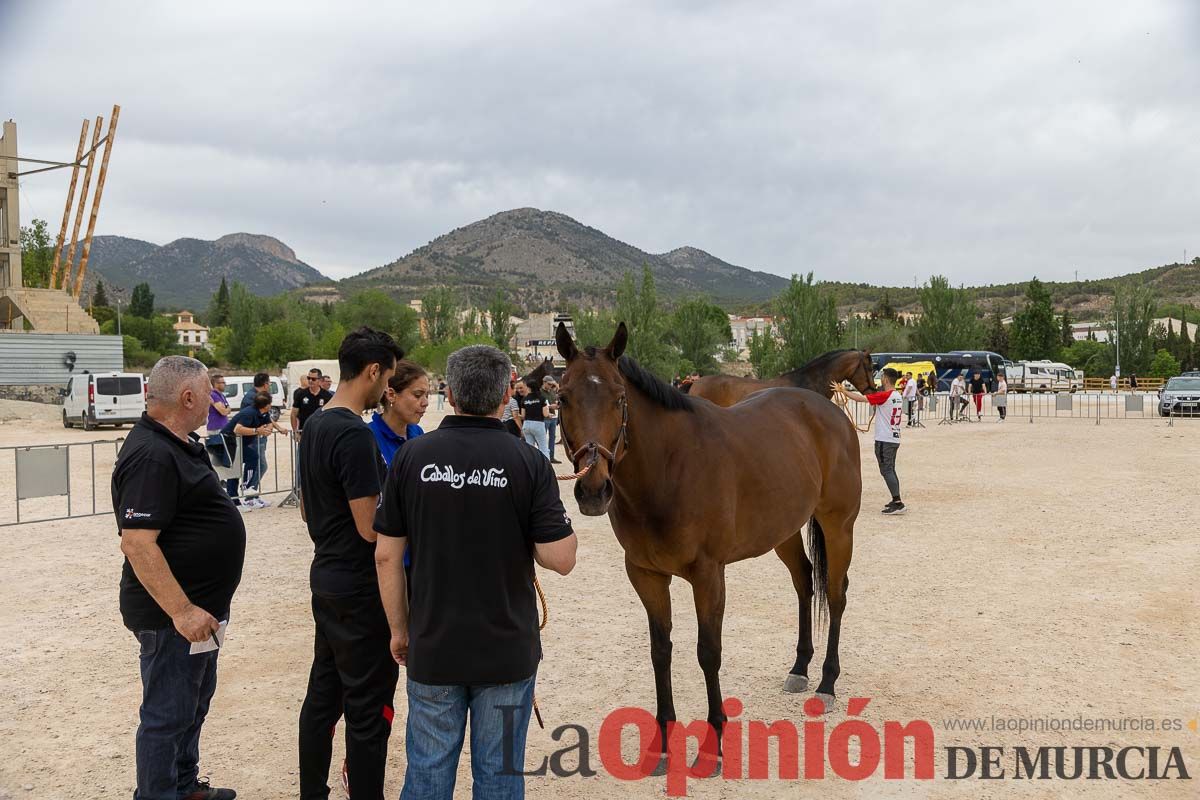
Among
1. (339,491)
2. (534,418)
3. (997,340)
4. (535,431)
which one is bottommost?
(535,431)

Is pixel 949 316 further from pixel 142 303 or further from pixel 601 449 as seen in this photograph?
pixel 142 303

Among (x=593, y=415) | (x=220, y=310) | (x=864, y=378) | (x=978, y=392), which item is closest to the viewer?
(x=593, y=415)

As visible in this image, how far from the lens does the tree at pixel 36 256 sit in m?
61.8

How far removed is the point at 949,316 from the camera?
2793 inches

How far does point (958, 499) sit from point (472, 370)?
11.1 m

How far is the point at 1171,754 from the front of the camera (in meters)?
3.88

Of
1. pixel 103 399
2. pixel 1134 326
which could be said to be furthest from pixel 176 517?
pixel 1134 326

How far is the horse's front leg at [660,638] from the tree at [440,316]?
77.0 meters

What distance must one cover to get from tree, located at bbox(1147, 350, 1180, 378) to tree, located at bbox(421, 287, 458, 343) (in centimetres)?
5958

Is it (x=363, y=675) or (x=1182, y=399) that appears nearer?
(x=363, y=675)

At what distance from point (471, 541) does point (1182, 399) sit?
33945 mm

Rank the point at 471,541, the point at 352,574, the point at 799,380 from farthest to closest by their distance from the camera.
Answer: the point at 799,380, the point at 352,574, the point at 471,541

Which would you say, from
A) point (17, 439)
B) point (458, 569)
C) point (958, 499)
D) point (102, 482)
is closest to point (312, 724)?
point (458, 569)

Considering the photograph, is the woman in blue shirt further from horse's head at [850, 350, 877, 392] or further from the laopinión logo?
horse's head at [850, 350, 877, 392]
